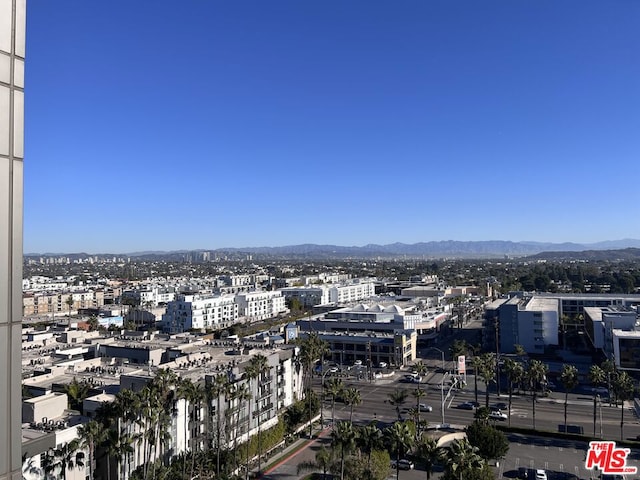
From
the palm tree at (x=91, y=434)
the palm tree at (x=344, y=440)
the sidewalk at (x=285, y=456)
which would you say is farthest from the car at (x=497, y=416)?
the palm tree at (x=91, y=434)

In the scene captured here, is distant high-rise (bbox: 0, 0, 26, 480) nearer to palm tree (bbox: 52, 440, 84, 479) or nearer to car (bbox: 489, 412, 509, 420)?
palm tree (bbox: 52, 440, 84, 479)

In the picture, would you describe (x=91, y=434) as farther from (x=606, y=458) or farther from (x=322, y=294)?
(x=322, y=294)

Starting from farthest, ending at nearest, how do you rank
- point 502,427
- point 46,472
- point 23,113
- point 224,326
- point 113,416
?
point 224,326 < point 502,427 < point 113,416 < point 46,472 < point 23,113

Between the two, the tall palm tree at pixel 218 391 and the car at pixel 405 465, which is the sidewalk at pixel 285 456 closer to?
the tall palm tree at pixel 218 391

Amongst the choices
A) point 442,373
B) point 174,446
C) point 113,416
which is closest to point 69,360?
point 174,446

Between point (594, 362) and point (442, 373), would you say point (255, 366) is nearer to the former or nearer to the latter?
point (442, 373)
